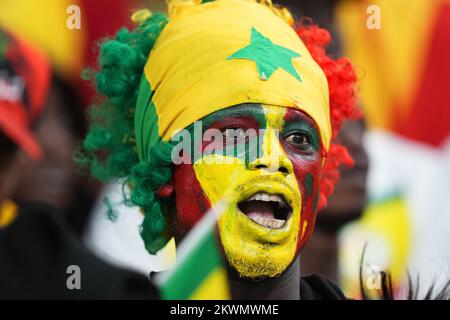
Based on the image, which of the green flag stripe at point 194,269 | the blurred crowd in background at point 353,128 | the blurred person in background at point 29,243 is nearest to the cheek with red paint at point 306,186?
the green flag stripe at point 194,269

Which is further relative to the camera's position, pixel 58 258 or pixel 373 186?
pixel 373 186

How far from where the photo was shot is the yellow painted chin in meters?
2.34

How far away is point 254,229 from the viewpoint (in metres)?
2.34

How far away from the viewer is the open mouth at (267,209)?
2.36m

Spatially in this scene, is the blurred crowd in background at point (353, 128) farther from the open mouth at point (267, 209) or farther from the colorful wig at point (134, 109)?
the open mouth at point (267, 209)

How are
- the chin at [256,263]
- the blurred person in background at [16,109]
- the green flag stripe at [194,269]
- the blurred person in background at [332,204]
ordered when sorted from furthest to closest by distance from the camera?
the blurred person in background at [332,204], the blurred person in background at [16,109], the green flag stripe at [194,269], the chin at [256,263]

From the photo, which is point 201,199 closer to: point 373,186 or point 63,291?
point 63,291

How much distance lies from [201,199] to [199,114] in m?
0.16

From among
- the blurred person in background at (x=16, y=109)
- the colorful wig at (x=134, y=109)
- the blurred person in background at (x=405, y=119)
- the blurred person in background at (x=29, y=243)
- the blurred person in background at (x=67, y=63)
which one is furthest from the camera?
the blurred person in background at (x=405, y=119)

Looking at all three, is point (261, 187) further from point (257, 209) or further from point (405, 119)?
point (405, 119)

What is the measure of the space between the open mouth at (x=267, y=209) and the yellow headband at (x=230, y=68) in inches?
6.8

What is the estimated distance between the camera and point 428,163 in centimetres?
534
